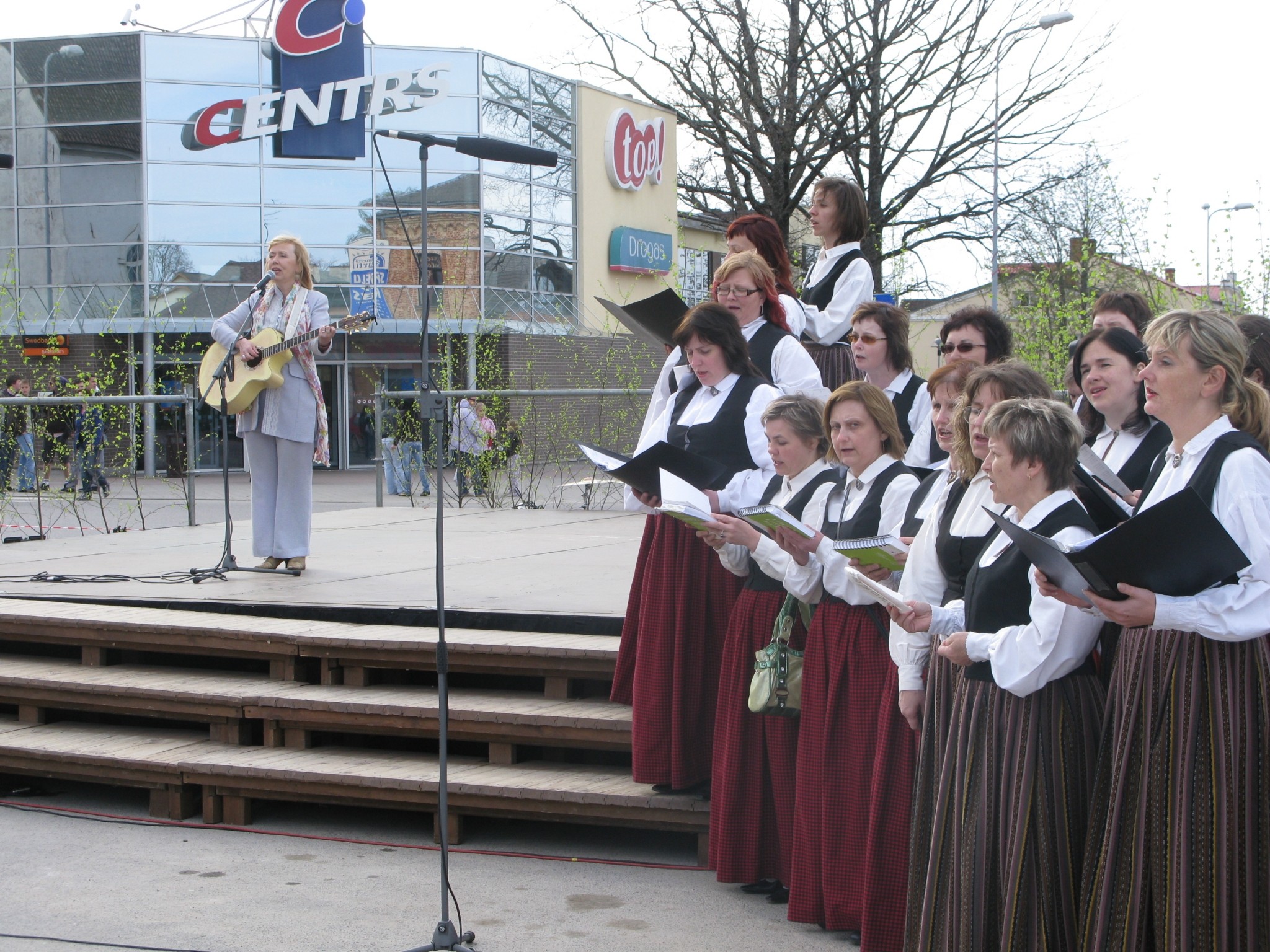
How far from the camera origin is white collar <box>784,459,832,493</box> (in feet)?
12.7

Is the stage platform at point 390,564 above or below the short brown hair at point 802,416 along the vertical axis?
below

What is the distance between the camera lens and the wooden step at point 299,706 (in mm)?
4703

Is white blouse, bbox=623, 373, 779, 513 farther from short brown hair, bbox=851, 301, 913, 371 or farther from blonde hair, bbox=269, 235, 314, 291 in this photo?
blonde hair, bbox=269, 235, 314, 291

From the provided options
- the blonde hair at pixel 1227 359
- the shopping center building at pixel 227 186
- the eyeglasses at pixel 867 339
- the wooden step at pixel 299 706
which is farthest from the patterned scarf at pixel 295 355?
the shopping center building at pixel 227 186

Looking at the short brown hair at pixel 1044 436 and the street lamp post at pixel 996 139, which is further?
the street lamp post at pixel 996 139

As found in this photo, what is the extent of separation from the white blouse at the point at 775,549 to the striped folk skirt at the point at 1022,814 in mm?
837

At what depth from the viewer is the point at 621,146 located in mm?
27047

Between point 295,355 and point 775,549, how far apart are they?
369 cm

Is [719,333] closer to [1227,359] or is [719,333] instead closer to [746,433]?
[746,433]

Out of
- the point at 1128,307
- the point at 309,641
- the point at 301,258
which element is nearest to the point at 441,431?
the point at 1128,307

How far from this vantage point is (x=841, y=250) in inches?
205

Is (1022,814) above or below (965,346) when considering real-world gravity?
below

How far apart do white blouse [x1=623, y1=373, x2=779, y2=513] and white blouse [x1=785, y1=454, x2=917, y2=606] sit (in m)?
0.35

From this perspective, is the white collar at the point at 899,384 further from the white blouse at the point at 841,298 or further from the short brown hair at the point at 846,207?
the short brown hair at the point at 846,207
